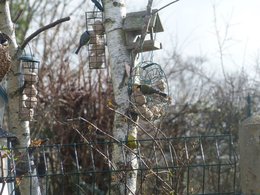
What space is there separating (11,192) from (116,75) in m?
1.45

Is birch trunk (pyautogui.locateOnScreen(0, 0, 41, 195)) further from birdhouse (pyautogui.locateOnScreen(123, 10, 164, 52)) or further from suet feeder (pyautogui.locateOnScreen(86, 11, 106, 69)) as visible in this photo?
birdhouse (pyautogui.locateOnScreen(123, 10, 164, 52))

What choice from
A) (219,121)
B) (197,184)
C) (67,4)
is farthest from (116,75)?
(67,4)

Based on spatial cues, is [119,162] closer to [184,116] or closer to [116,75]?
[116,75]

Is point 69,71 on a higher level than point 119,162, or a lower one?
higher

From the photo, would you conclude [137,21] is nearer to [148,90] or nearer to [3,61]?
[148,90]

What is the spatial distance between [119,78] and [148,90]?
1.48 ft

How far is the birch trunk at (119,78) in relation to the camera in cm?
606

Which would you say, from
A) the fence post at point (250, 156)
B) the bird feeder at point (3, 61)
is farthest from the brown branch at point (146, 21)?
the fence post at point (250, 156)

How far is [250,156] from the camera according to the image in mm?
4551

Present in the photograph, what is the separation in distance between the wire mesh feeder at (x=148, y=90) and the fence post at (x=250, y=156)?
1.43 metres

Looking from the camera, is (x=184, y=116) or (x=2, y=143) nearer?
(x=2, y=143)

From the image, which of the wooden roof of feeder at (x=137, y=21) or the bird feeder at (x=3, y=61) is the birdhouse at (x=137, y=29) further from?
the bird feeder at (x=3, y=61)

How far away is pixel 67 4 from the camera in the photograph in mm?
13453

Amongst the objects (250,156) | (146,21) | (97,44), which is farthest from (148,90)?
(250,156)
